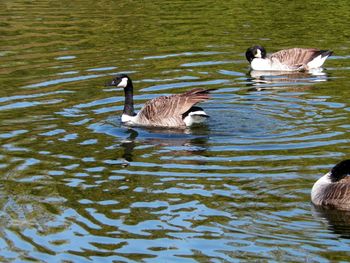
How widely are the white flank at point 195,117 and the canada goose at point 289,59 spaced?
5541mm

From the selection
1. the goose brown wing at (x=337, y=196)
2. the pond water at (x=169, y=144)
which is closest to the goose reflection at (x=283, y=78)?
the pond water at (x=169, y=144)

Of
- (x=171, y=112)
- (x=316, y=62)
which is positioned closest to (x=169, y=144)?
(x=171, y=112)

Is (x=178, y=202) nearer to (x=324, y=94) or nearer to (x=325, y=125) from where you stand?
(x=325, y=125)

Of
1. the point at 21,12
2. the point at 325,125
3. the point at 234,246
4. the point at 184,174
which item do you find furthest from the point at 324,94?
the point at 21,12

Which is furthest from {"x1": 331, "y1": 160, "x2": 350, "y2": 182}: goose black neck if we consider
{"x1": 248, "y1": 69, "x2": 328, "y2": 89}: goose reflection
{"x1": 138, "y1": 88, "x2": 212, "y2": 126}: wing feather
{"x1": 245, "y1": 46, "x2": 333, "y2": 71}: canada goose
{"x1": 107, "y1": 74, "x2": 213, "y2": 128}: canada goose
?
{"x1": 245, "y1": 46, "x2": 333, "y2": 71}: canada goose

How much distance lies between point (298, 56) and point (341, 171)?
35.0 ft

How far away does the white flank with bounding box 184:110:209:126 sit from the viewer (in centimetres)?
1775

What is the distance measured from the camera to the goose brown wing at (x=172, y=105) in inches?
706

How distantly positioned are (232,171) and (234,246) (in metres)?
3.23

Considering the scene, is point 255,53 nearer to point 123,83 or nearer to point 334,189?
point 123,83

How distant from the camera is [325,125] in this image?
17.3m

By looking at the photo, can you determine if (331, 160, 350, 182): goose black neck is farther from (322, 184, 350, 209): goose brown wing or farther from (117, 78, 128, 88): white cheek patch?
(117, 78, 128, 88): white cheek patch

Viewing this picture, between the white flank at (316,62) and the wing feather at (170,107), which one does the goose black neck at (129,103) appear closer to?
the wing feather at (170,107)

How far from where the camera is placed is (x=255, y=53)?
23484mm
